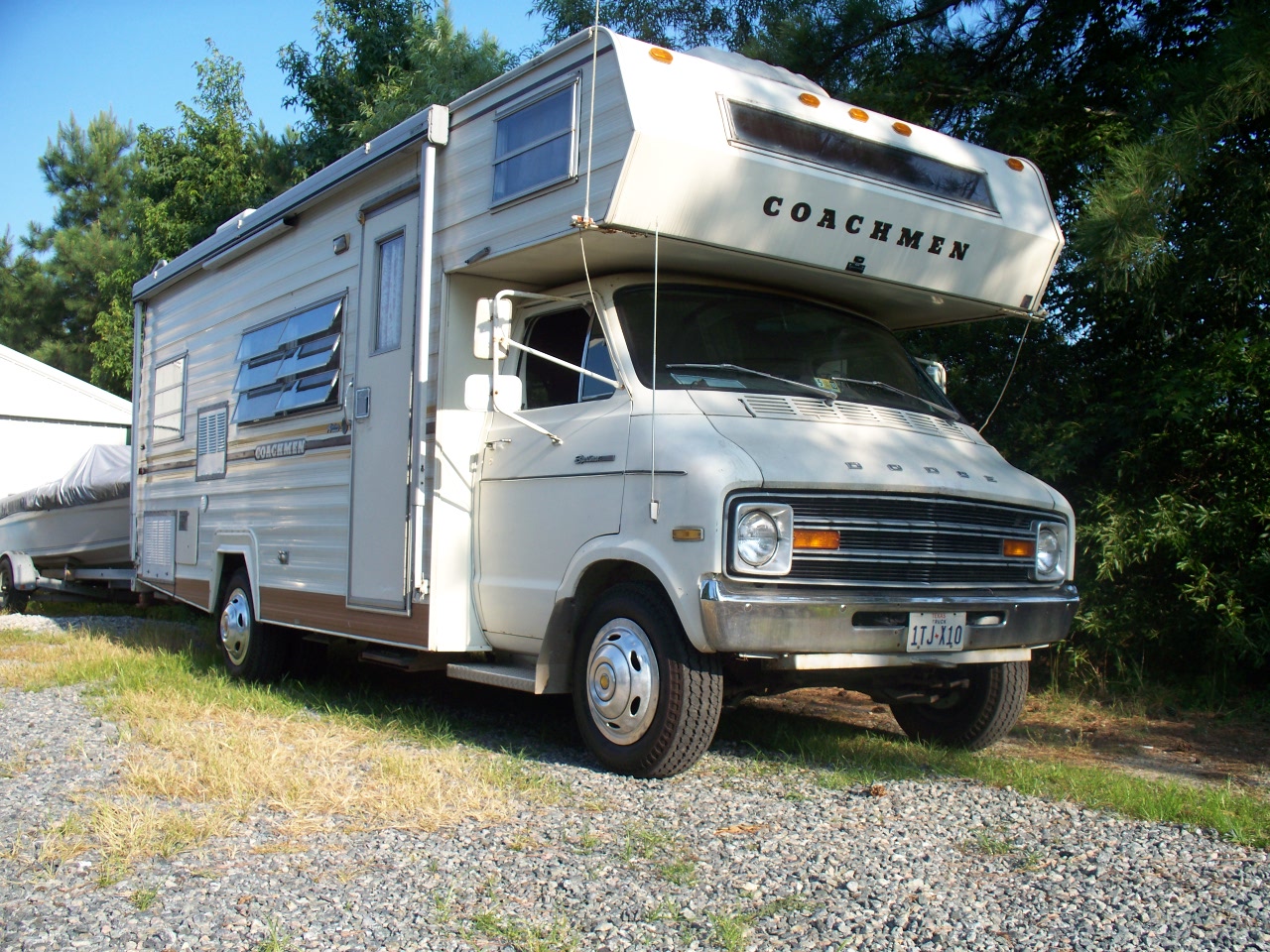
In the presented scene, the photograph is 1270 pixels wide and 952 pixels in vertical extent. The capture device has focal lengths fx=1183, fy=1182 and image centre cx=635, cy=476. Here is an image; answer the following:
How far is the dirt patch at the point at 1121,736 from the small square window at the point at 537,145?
11.2ft

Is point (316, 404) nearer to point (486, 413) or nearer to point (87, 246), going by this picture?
point (486, 413)

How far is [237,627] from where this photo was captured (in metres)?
8.04

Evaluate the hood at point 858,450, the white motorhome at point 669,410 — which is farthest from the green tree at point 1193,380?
the hood at point 858,450

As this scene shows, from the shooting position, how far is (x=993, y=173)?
20.5 feet

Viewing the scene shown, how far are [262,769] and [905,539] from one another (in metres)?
2.80

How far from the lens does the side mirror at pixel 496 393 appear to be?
17.4 feet

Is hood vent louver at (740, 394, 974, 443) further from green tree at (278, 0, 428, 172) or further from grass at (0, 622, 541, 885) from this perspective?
green tree at (278, 0, 428, 172)

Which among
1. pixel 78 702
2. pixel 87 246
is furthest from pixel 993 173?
pixel 87 246

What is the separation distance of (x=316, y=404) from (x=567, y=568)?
2.59 metres

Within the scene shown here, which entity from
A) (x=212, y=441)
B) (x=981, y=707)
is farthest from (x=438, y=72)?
(x=981, y=707)

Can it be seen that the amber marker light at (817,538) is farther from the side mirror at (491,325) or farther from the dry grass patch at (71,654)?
the dry grass patch at (71,654)

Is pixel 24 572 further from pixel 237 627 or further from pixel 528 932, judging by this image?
pixel 528 932

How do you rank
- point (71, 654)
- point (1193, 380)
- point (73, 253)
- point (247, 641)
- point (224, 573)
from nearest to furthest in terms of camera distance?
A: point (1193, 380) → point (247, 641) → point (224, 573) → point (71, 654) → point (73, 253)

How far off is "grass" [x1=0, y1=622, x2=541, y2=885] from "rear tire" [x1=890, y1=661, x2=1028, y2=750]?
2.18m
